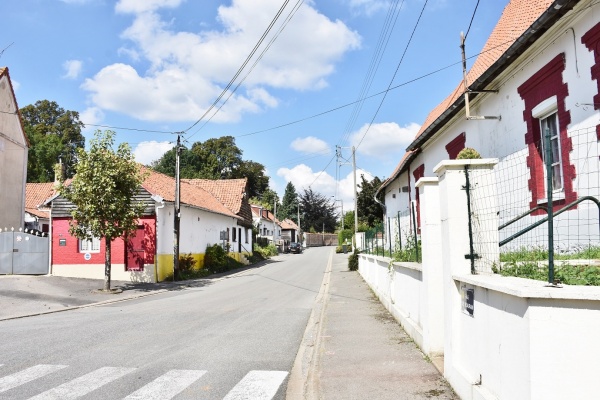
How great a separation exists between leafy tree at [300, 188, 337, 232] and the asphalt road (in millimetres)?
88521

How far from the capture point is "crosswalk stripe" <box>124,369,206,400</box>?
543cm

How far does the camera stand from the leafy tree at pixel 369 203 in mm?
47688

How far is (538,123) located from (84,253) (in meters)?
20.1

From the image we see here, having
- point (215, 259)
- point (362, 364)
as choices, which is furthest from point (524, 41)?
point (215, 259)

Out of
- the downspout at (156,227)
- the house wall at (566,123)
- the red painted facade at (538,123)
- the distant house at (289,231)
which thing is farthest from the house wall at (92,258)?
the distant house at (289,231)

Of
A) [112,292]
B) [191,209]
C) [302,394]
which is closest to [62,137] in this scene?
[191,209]

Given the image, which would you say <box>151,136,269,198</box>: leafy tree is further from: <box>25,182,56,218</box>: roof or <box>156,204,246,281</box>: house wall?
<box>156,204,246,281</box>: house wall

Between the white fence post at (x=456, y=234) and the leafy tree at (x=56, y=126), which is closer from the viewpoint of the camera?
the white fence post at (x=456, y=234)

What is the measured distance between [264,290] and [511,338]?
15.1m

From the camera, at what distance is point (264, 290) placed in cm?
1833

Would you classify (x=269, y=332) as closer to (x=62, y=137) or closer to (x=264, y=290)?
(x=264, y=290)

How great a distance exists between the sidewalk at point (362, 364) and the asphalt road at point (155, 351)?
32 cm

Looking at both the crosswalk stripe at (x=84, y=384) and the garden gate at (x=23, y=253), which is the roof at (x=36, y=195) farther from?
the crosswalk stripe at (x=84, y=384)

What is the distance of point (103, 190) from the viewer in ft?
55.8
